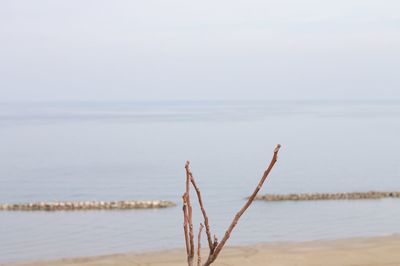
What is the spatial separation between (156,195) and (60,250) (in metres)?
12.1

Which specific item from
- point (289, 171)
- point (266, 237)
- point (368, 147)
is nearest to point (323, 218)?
point (266, 237)

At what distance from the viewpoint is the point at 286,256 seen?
16406 mm

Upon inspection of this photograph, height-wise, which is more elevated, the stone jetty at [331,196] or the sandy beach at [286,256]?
the stone jetty at [331,196]

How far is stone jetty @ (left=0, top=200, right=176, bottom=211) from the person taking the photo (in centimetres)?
2636

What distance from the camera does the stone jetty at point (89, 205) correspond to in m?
26.4

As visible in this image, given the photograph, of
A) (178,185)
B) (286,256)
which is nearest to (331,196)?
(178,185)

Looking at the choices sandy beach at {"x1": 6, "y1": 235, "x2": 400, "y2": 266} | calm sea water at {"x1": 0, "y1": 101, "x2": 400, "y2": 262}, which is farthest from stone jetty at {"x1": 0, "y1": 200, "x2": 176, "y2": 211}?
sandy beach at {"x1": 6, "y1": 235, "x2": 400, "y2": 266}

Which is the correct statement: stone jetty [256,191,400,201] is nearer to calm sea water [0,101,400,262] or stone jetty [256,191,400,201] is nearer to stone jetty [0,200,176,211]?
calm sea water [0,101,400,262]

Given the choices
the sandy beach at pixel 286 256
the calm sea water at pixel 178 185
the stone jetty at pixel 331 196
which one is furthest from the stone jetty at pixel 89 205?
the sandy beach at pixel 286 256

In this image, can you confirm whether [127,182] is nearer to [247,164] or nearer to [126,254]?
[247,164]

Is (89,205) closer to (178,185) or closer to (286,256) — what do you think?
(178,185)

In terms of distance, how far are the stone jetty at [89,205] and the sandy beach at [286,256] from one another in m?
8.89

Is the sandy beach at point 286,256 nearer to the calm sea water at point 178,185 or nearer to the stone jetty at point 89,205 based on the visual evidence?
the calm sea water at point 178,185

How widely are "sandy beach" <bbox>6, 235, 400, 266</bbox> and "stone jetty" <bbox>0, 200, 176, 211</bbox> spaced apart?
8894 millimetres
